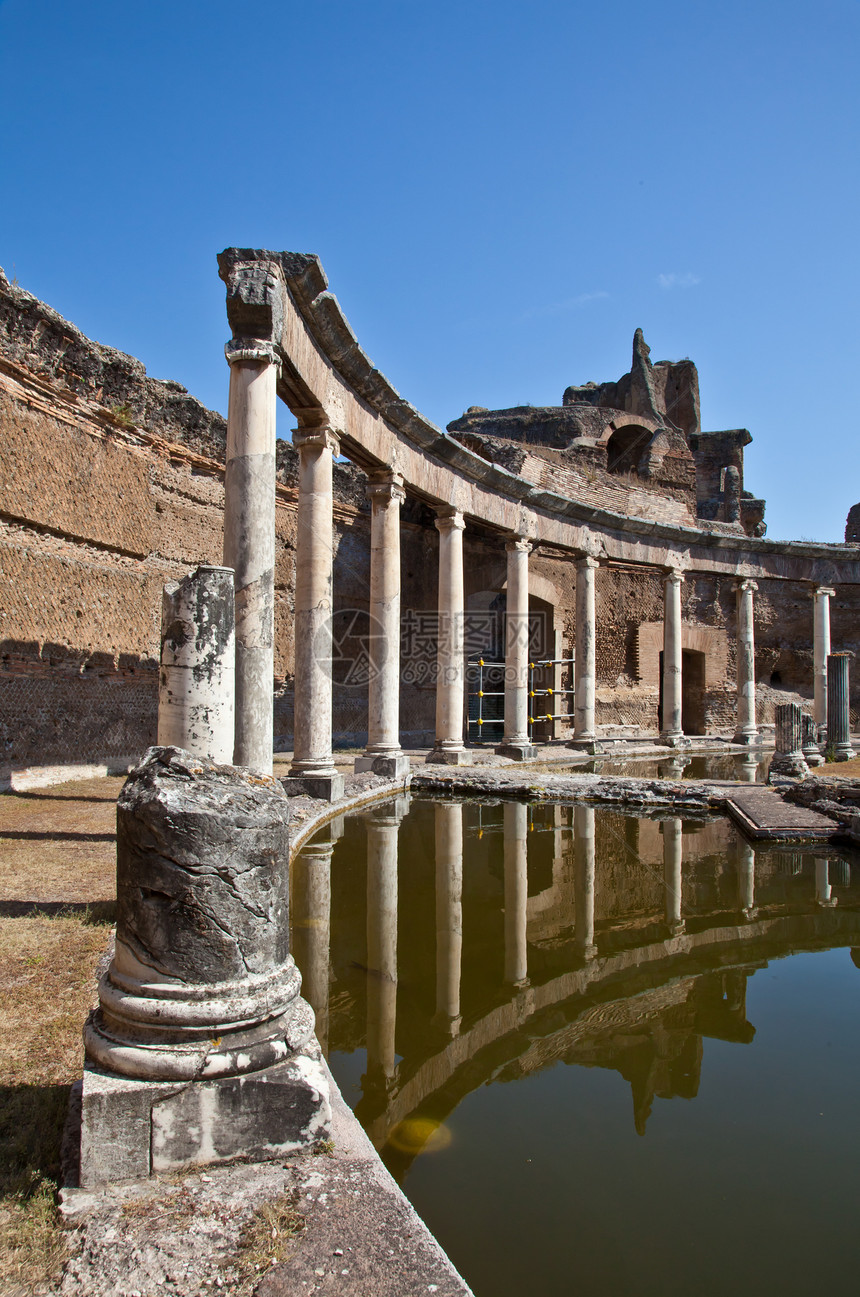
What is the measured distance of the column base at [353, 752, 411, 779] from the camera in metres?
11.3

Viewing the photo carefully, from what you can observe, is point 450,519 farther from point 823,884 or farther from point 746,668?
point 746,668

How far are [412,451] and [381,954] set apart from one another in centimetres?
957

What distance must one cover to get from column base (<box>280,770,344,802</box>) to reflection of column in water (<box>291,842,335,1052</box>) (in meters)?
2.08

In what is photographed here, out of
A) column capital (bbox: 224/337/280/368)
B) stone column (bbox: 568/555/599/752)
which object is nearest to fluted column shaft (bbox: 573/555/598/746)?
stone column (bbox: 568/555/599/752)

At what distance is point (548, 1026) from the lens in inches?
134

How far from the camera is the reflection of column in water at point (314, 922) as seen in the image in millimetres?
3600

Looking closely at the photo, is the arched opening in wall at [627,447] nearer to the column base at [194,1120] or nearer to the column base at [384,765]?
the column base at [384,765]

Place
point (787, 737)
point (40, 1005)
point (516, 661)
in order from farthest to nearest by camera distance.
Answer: point (516, 661) → point (787, 737) → point (40, 1005)

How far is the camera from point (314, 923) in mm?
4633

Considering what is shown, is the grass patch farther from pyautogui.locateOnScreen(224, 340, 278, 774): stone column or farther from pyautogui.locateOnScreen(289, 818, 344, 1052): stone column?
pyautogui.locateOnScreen(224, 340, 278, 774): stone column

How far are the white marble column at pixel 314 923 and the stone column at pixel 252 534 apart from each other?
1063mm

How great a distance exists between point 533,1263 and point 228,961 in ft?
3.82

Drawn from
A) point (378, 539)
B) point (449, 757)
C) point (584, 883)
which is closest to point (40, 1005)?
point (584, 883)

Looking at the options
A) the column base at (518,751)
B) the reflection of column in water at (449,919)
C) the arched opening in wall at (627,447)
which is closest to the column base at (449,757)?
the column base at (518,751)
